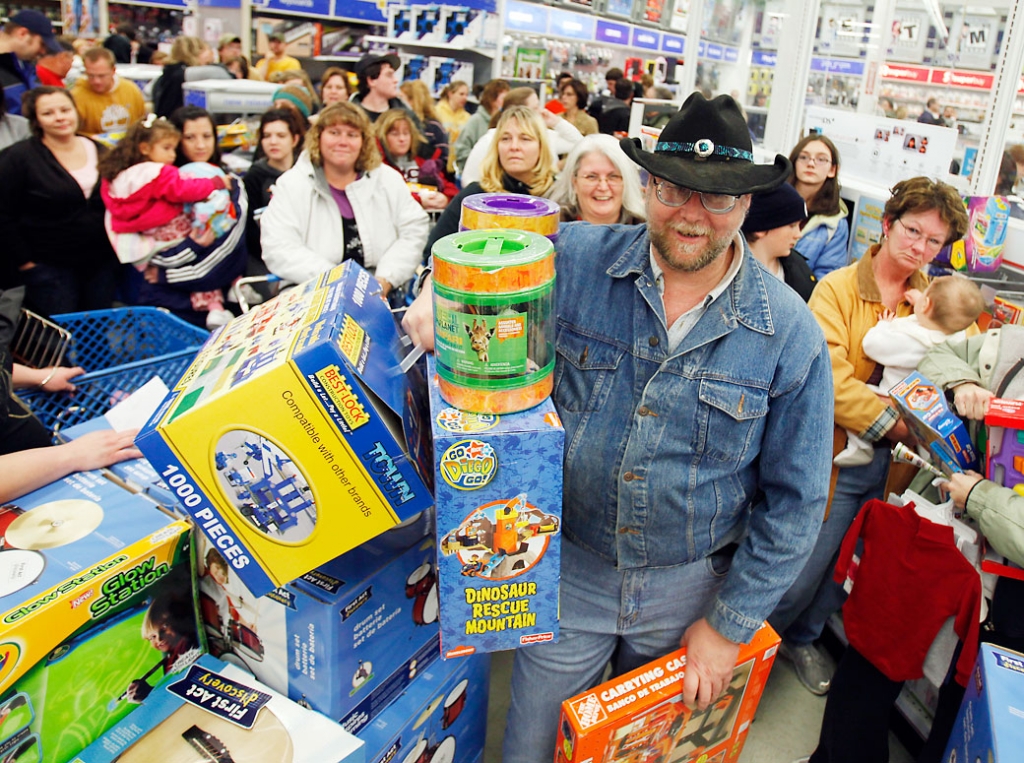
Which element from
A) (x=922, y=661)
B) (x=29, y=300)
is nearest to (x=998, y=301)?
(x=922, y=661)

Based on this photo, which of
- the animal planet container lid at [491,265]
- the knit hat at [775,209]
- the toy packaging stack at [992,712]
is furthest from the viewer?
the knit hat at [775,209]

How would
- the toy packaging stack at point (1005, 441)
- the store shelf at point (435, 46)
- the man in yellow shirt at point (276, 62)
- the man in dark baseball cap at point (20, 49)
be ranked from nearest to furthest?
1. the toy packaging stack at point (1005, 441)
2. the man in dark baseball cap at point (20, 49)
3. the man in yellow shirt at point (276, 62)
4. the store shelf at point (435, 46)

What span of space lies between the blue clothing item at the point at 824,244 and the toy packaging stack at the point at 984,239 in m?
0.68

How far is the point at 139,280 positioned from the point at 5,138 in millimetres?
1582

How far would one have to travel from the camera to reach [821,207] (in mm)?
3811

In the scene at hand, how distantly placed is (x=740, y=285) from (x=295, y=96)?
16.2 ft

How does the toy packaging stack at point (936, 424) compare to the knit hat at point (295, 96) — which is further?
the knit hat at point (295, 96)

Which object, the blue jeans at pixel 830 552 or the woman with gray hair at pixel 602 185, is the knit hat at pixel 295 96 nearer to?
the woman with gray hair at pixel 602 185

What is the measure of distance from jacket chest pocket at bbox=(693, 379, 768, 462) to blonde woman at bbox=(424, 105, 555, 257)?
2018 millimetres

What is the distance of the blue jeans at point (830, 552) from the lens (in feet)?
8.58

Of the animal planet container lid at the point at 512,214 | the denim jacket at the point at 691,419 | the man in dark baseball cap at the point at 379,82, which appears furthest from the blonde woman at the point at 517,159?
the man in dark baseball cap at the point at 379,82

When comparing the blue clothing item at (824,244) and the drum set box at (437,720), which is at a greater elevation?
the blue clothing item at (824,244)

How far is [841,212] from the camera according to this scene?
385cm

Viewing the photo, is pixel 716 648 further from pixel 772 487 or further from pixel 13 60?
pixel 13 60
